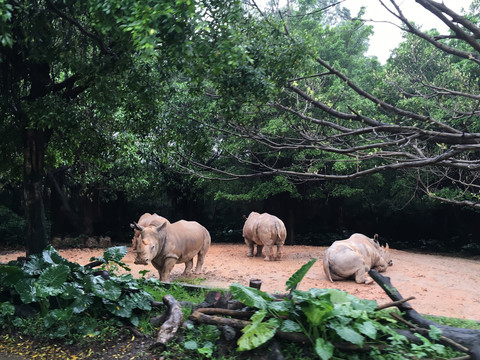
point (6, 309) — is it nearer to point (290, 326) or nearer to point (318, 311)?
Answer: point (290, 326)

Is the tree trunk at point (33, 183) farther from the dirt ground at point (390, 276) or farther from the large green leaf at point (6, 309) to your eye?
the dirt ground at point (390, 276)

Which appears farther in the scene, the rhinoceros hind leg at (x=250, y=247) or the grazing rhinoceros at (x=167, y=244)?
the rhinoceros hind leg at (x=250, y=247)

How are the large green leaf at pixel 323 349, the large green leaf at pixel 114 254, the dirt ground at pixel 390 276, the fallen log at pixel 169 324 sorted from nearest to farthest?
the large green leaf at pixel 323 349
the fallen log at pixel 169 324
the large green leaf at pixel 114 254
the dirt ground at pixel 390 276

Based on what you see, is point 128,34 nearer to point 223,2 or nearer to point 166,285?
point 223,2

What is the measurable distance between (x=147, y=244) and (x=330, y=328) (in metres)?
5.46

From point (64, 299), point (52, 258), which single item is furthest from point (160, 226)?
point (64, 299)

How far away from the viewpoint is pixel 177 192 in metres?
20.9

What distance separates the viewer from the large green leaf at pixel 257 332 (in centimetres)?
410

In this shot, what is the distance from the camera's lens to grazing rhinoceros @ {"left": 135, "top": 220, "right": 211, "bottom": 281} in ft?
29.3

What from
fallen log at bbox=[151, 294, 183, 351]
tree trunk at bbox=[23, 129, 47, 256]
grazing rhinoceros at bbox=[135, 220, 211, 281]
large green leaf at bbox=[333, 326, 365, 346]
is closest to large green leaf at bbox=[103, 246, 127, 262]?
fallen log at bbox=[151, 294, 183, 351]

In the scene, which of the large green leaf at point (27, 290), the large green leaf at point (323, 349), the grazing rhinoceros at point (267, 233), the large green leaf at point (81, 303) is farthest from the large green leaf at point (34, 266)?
the grazing rhinoceros at point (267, 233)

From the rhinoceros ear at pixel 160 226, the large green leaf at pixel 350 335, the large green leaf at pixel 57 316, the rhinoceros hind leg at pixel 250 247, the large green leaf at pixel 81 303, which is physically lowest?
the rhinoceros hind leg at pixel 250 247

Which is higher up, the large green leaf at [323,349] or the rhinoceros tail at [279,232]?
the rhinoceros tail at [279,232]

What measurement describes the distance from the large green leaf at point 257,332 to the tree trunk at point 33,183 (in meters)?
4.22
